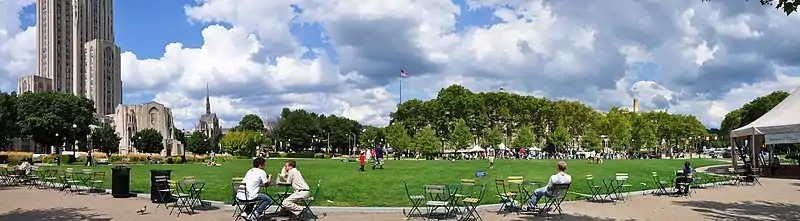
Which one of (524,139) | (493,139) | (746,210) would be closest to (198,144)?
(493,139)

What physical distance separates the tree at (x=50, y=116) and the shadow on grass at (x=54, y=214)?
Result: 6430cm

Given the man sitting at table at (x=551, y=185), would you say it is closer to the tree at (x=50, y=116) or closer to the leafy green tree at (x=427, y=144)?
the leafy green tree at (x=427, y=144)

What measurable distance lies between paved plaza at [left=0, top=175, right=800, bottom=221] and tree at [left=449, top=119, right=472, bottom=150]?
63190mm

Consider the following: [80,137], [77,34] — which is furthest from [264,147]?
[77,34]

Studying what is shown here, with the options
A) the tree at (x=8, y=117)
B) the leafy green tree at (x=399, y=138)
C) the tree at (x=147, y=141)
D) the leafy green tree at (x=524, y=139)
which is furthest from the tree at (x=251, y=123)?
the leafy green tree at (x=524, y=139)

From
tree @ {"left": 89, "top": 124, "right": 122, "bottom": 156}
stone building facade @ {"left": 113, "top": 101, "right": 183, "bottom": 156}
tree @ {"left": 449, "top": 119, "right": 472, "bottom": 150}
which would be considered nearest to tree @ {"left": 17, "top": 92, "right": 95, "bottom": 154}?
tree @ {"left": 89, "top": 124, "right": 122, "bottom": 156}

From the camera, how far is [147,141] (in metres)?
120

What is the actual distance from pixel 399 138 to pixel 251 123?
211 ft

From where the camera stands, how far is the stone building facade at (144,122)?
128875mm

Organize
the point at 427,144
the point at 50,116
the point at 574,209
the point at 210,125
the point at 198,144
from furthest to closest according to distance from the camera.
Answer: the point at 210,125 → the point at 198,144 → the point at 427,144 → the point at 50,116 → the point at 574,209

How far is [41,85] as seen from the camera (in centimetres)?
13888

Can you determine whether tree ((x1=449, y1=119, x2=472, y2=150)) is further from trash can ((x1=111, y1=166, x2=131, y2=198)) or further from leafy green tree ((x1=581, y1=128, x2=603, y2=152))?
trash can ((x1=111, y1=166, x2=131, y2=198))

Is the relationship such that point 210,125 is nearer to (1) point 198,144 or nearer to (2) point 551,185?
(1) point 198,144

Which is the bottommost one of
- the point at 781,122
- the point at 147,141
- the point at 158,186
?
the point at 147,141
